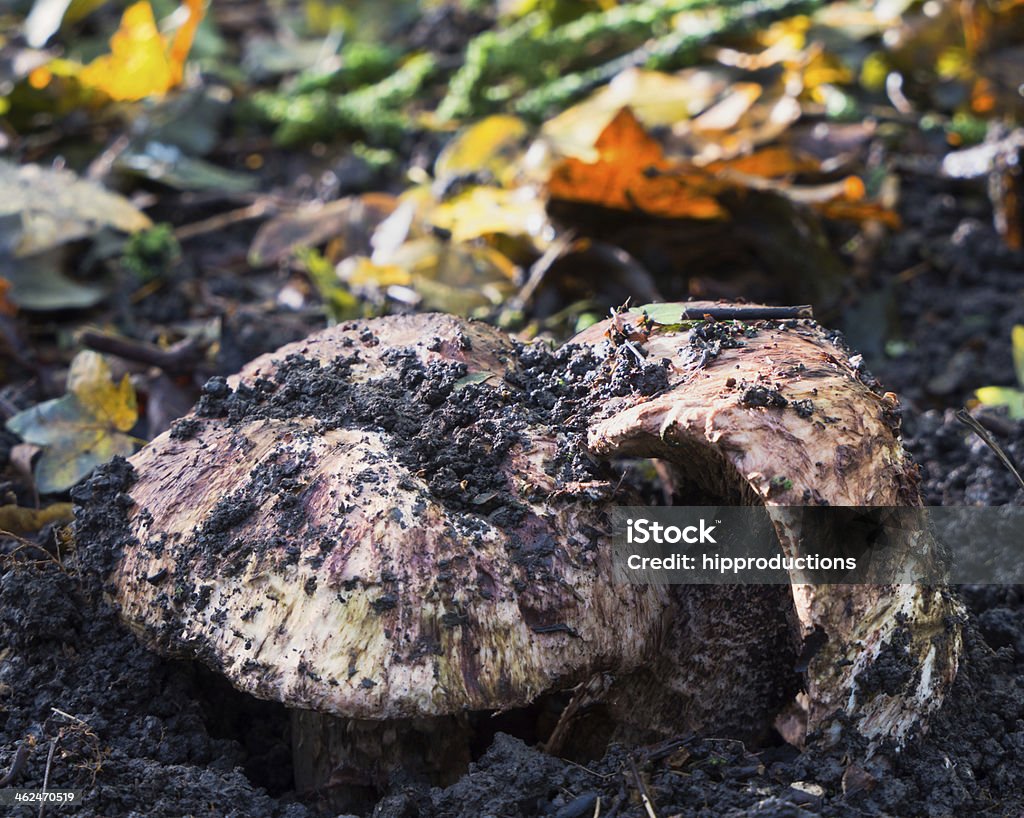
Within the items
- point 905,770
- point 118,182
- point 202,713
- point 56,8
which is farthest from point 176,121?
point 905,770

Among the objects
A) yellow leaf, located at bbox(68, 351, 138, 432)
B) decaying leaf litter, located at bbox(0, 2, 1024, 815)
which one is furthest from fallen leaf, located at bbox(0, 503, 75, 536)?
yellow leaf, located at bbox(68, 351, 138, 432)

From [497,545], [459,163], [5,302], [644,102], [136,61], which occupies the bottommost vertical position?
[644,102]

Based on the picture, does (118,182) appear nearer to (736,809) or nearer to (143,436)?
(143,436)

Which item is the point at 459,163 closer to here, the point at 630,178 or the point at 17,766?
the point at 630,178

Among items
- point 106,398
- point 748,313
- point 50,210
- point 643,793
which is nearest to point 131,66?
point 50,210

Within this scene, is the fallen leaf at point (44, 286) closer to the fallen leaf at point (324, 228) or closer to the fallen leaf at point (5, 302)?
the fallen leaf at point (5, 302)
